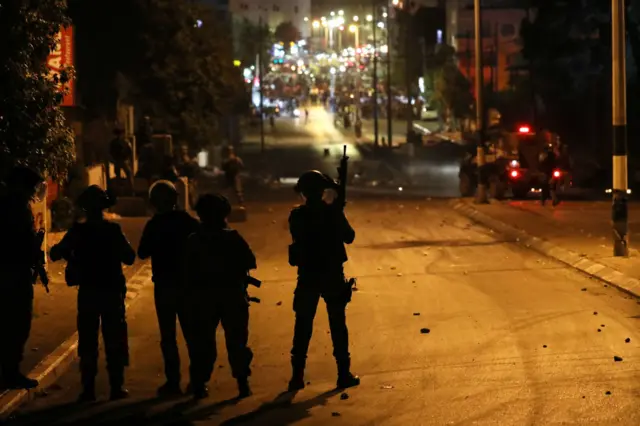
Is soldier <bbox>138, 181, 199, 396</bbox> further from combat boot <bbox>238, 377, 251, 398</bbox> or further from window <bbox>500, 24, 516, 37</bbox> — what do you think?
window <bbox>500, 24, 516, 37</bbox>

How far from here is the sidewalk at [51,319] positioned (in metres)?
10.9

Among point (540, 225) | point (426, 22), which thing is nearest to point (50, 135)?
point (540, 225)

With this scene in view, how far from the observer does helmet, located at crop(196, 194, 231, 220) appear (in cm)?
888

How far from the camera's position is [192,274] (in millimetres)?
8945

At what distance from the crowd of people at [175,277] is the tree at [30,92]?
361cm

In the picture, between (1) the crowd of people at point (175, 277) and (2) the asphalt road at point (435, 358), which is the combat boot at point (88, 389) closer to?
(1) the crowd of people at point (175, 277)

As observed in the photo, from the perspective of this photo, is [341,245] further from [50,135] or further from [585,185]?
Result: [585,185]

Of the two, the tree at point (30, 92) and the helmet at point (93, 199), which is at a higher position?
the tree at point (30, 92)

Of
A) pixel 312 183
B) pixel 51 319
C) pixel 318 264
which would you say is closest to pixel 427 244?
pixel 51 319

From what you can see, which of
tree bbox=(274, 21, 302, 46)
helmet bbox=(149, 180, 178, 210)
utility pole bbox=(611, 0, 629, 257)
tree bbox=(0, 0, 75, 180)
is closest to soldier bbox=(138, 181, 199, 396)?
helmet bbox=(149, 180, 178, 210)

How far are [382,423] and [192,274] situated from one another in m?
1.90

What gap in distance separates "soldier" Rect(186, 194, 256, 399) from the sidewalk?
156 centimetres

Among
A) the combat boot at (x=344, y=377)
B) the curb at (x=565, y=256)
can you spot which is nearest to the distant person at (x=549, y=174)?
the curb at (x=565, y=256)

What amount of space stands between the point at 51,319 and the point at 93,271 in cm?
418
